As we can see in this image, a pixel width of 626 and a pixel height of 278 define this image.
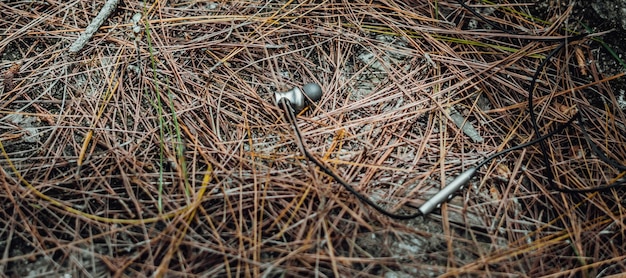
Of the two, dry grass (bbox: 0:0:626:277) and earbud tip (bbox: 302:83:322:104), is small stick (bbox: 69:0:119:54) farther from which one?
earbud tip (bbox: 302:83:322:104)

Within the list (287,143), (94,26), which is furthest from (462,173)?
(94,26)

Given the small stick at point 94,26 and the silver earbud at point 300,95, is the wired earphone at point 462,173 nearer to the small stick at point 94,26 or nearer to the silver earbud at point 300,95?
the silver earbud at point 300,95

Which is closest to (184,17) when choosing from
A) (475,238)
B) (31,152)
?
(31,152)

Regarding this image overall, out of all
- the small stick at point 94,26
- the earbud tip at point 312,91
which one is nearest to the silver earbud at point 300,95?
the earbud tip at point 312,91

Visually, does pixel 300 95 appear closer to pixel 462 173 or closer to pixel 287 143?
pixel 287 143

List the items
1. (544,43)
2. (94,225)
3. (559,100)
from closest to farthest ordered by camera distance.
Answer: (94,225)
(559,100)
(544,43)

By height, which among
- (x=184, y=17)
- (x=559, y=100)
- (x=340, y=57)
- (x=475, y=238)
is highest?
(x=184, y=17)

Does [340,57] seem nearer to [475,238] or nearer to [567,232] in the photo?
[475,238]
